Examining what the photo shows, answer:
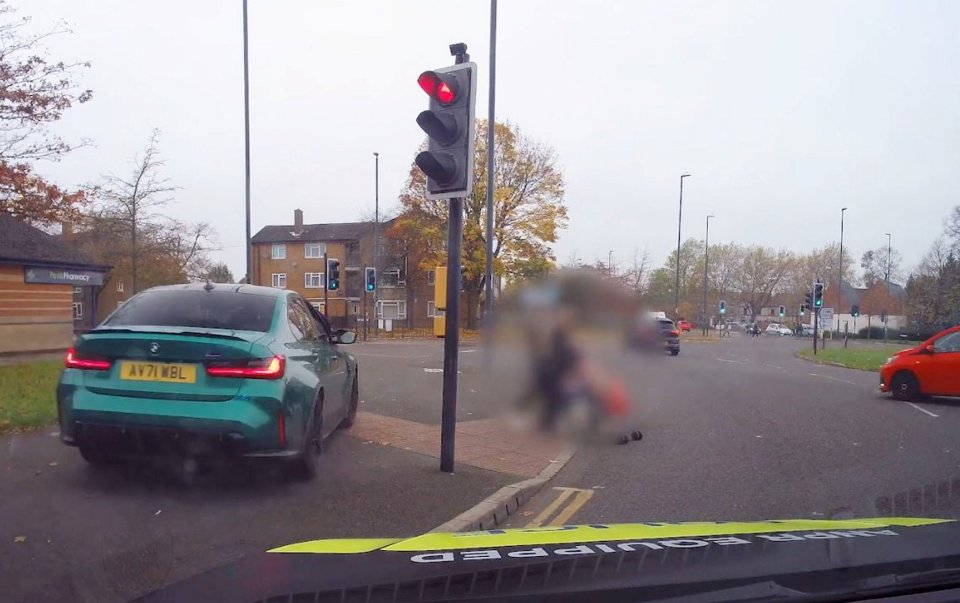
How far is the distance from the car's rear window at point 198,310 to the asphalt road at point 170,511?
46.2 inches

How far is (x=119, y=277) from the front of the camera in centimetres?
1855

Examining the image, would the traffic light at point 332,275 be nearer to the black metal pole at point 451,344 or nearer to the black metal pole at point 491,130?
the black metal pole at point 491,130

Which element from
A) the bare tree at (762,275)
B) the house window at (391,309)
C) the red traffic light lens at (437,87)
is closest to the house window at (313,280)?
the red traffic light lens at (437,87)

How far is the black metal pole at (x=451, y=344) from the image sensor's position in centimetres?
622

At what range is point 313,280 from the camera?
2541 centimetres

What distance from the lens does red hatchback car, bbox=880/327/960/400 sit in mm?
12766

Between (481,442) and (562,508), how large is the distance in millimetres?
1976

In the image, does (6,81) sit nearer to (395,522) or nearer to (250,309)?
(250,309)

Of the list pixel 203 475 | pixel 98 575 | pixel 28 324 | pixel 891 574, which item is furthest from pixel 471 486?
pixel 28 324

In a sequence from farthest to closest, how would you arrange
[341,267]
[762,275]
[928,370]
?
[762,275] → [341,267] → [928,370]

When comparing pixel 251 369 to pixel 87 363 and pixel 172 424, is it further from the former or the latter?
pixel 87 363

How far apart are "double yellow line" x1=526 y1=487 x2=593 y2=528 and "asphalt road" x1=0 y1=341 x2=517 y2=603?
49cm

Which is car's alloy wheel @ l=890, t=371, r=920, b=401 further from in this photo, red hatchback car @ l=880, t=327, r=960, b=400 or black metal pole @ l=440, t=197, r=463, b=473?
black metal pole @ l=440, t=197, r=463, b=473

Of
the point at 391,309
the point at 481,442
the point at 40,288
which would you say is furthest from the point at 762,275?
the point at 481,442
